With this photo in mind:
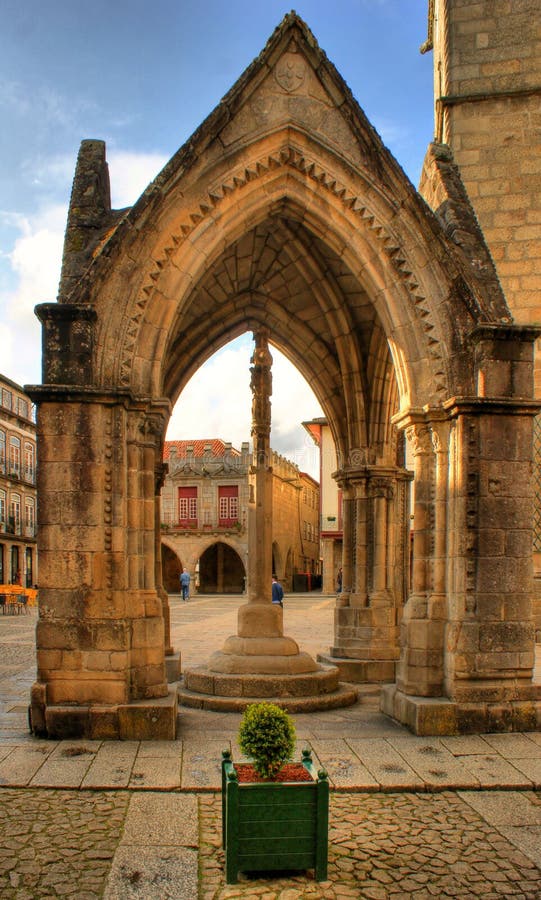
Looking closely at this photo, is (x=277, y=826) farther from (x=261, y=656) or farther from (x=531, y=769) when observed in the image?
(x=261, y=656)

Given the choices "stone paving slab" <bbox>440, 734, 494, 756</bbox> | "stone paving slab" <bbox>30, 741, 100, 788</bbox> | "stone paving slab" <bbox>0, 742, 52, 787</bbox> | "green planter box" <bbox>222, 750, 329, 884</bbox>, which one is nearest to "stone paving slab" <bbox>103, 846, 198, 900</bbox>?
"green planter box" <bbox>222, 750, 329, 884</bbox>

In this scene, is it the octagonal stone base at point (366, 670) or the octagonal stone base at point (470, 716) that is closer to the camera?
the octagonal stone base at point (470, 716)

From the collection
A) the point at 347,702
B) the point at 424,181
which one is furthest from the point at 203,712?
the point at 424,181

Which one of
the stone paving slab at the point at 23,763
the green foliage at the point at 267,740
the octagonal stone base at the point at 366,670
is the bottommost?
the octagonal stone base at the point at 366,670

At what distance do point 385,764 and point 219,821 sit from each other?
1.70 meters

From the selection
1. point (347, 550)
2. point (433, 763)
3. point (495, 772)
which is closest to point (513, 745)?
point (495, 772)

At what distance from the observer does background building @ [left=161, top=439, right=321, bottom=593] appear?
4497 cm

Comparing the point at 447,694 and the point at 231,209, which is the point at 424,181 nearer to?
the point at 231,209

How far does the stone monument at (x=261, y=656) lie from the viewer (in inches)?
331

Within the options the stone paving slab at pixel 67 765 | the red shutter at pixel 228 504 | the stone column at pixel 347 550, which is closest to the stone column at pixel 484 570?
the stone paving slab at pixel 67 765

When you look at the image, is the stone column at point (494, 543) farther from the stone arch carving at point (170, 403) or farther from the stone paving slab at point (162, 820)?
the stone paving slab at point (162, 820)

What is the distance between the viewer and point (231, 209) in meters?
8.18

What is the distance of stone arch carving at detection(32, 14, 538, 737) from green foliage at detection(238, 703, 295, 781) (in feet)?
9.03

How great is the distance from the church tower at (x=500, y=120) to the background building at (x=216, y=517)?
29628mm
